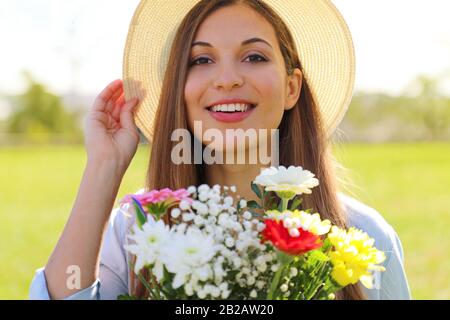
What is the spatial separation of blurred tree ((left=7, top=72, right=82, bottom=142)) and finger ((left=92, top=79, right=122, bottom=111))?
49565mm

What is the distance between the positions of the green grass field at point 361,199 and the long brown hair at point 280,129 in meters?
0.21

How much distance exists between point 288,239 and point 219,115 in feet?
2.70

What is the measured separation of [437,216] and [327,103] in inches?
470

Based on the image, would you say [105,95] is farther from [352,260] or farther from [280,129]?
[352,260]

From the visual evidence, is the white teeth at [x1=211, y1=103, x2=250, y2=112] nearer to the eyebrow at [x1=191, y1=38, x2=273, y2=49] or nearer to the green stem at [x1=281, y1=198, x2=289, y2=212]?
the eyebrow at [x1=191, y1=38, x2=273, y2=49]

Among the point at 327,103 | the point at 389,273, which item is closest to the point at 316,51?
the point at 327,103

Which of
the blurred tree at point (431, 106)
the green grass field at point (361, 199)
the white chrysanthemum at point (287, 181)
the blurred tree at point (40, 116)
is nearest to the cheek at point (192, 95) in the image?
the green grass field at point (361, 199)

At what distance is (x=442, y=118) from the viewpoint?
53844mm

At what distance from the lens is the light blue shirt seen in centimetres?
203

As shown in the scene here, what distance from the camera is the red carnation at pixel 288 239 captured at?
119 cm

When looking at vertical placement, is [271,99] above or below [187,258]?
above

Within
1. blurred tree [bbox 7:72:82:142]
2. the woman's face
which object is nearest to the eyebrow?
the woman's face

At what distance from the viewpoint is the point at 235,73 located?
1.96 metres

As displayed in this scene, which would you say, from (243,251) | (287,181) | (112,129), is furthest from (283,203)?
(112,129)
